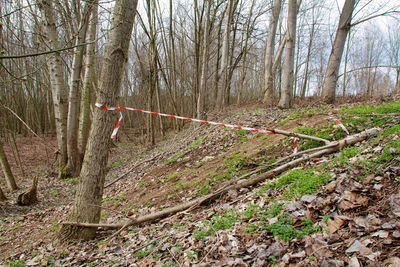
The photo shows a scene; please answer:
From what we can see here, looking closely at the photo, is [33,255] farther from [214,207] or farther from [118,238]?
[214,207]

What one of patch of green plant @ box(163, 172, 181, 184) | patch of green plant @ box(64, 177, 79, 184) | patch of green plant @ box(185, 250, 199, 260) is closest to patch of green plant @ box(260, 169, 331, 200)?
patch of green plant @ box(185, 250, 199, 260)

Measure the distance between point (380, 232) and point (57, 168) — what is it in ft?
35.5

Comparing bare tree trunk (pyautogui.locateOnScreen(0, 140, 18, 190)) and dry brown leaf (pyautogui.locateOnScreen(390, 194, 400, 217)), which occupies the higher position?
dry brown leaf (pyautogui.locateOnScreen(390, 194, 400, 217))

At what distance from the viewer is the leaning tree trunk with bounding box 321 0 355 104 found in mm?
7812

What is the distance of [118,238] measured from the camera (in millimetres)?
3572

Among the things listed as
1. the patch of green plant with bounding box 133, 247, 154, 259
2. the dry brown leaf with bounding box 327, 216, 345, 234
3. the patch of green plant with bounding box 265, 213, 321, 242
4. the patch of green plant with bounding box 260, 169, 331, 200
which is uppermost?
the patch of green plant with bounding box 260, 169, 331, 200

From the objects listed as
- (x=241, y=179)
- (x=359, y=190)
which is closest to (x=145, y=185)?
(x=241, y=179)

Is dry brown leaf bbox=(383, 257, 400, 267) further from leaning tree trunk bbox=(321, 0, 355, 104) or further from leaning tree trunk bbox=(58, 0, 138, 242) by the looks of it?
leaning tree trunk bbox=(321, 0, 355, 104)

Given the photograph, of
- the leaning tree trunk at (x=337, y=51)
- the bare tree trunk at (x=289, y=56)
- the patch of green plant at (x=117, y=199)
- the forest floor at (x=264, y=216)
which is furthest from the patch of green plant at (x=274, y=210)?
the leaning tree trunk at (x=337, y=51)

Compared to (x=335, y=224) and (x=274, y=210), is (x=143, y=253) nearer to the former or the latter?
(x=274, y=210)

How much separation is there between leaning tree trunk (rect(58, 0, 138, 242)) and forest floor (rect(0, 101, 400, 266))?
41 cm

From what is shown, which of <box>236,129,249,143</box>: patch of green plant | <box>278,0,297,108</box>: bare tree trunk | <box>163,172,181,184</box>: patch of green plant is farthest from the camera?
<box>278,0,297,108</box>: bare tree trunk

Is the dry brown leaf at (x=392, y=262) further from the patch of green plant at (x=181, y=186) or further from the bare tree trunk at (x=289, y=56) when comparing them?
the bare tree trunk at (x=289, y=56)

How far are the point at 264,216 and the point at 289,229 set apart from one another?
1.31 ft
